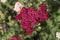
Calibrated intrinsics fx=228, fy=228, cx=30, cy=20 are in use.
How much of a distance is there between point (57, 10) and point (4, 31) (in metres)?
0.73

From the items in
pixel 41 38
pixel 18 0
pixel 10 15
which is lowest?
pixel 41 38

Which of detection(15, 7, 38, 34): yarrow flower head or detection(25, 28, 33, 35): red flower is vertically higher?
detection(15, 7, 38, 34): yarrow flower head

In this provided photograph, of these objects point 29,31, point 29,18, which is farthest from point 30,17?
point 29,31

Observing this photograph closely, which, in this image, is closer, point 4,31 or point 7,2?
point 4,31

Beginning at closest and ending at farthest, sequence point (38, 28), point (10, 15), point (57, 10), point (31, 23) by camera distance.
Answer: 1. point (31, 23)
2. point (38, 28)
3. point (57, 10)
4. point (10, 15)

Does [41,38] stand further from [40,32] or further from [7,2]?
[7,2]

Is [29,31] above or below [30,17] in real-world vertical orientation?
below

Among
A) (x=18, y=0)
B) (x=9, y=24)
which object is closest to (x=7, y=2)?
(x=18, y=0)

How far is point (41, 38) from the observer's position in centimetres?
277

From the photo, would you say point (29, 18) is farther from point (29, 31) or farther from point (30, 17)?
point (29, 31)

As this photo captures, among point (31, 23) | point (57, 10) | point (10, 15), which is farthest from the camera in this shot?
point (10, 15)

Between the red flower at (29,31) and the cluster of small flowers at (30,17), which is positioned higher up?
the cluster of small flowers at (30,17)

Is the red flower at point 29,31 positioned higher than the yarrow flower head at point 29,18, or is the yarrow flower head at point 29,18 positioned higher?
the yarrow flower head at point 29,18

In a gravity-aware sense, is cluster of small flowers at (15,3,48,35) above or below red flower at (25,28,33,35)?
above
